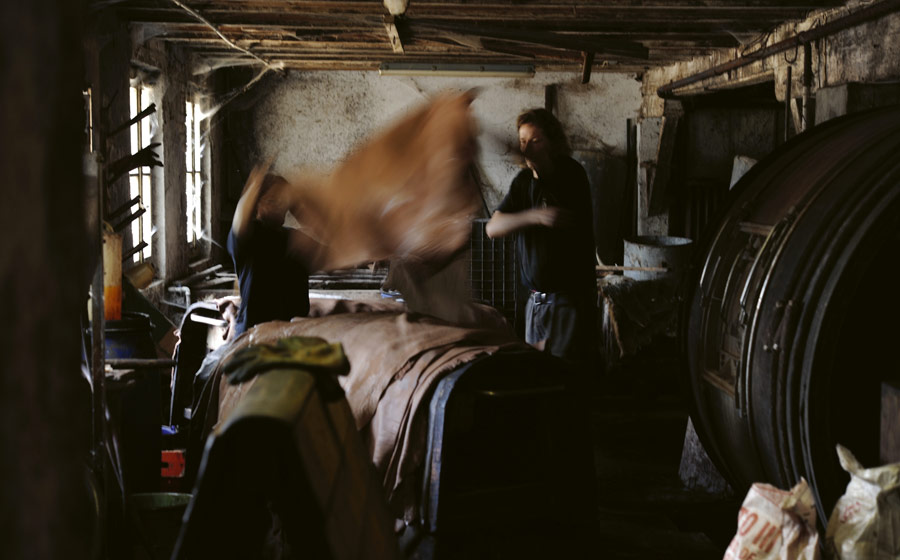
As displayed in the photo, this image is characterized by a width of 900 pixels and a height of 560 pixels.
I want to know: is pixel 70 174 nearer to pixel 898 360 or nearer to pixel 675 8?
pixel 898 360

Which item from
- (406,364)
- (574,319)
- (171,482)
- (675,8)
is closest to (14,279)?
(406,364)

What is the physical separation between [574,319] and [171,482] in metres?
2.19

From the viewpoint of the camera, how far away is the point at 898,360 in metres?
2.61

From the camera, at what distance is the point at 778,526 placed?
1922mm

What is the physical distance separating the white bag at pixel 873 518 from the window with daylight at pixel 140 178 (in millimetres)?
5443

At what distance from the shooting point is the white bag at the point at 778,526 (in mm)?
1904

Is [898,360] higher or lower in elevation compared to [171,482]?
higher

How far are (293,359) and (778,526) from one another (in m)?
1.23

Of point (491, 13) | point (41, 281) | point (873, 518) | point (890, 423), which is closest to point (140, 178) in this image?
point (491, 13)

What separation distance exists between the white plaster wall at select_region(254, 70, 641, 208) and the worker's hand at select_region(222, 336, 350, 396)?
832 cm

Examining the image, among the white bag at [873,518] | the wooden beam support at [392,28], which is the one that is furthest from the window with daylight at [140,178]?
the white bag at [873,518]

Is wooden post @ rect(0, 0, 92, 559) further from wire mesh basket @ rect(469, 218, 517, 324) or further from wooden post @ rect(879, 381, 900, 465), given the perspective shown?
wire mesh basket @ rect(469, 218, 517, 324)

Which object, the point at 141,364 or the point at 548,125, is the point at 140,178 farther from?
the point at 548,125

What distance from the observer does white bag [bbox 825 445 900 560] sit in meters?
1.80
